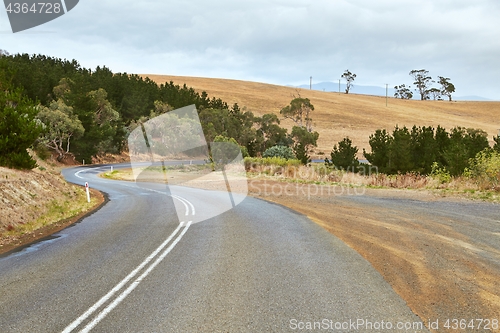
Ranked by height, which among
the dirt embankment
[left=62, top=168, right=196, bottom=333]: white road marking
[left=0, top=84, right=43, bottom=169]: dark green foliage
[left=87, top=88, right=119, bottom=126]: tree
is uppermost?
[left=87, top=88, right=119, bottom=126]: tree

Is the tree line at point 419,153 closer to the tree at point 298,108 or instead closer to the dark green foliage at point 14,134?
the dark green foliage at point 14,134

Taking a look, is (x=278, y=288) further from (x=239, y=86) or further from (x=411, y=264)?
(x=239, y=86)

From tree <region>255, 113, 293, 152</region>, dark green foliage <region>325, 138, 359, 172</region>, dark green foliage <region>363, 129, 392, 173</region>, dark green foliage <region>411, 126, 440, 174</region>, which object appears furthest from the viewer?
tree <region>255, 113, 293, 152</region>

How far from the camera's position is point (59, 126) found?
56438 mm

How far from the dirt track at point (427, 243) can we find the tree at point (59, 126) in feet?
151

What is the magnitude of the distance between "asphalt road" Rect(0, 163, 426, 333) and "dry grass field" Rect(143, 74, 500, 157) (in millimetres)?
64262

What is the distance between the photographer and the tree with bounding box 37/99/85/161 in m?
55.3

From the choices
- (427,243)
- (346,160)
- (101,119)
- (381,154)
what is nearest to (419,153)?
(381,154)

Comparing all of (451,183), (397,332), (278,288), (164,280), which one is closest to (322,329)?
(397,332)

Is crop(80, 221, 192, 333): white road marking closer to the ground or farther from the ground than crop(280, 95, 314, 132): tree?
closer to the ground

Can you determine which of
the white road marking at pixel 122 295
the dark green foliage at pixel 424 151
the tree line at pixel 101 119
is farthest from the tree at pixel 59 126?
the white road marking at pixel 122 295

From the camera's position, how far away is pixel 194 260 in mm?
8211

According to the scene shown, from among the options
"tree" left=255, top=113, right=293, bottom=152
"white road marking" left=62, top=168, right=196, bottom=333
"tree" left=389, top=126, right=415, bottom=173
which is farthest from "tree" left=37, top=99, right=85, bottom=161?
"white road marking" left=62, top=168, right=196, bottom=333

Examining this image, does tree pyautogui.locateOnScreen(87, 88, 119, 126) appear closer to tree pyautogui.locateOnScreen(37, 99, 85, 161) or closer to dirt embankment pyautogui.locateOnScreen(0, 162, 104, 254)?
tree pyautogui.locateOnScreen(37, 99, 85, 161)
